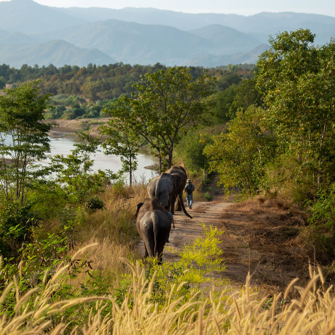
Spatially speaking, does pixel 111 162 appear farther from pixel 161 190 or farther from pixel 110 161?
pixel 161 190

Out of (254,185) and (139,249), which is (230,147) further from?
(139,249)

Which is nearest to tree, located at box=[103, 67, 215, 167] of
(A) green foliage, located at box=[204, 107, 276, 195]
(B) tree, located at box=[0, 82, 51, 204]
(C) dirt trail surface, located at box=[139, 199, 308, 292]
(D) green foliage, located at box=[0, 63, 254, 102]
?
(A) green foliage, located at box=[204, 107, 276, 195]

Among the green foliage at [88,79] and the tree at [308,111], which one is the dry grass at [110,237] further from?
the green foliage at [88,79]

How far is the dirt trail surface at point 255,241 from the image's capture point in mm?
7453

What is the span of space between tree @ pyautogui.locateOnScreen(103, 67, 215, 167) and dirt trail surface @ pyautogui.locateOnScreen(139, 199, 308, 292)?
9991 mm

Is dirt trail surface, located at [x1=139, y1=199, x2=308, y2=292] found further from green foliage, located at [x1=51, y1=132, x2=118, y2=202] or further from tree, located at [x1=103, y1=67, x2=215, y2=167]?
tree, located at [x1=103, y1=67, x2=215, y2=167]

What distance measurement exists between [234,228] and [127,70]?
390 ft

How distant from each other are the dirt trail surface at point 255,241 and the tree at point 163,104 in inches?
393

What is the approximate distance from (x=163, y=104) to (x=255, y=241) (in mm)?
16129

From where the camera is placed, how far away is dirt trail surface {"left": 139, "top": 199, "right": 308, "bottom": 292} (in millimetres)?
7453

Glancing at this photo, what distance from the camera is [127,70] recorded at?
122 meters

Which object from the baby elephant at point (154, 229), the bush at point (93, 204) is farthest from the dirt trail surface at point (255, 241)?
the bush at point (93, 204)

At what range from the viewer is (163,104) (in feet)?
78.5

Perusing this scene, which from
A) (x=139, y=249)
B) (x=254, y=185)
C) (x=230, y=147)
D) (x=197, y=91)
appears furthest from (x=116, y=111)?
(x=139, y=249)
